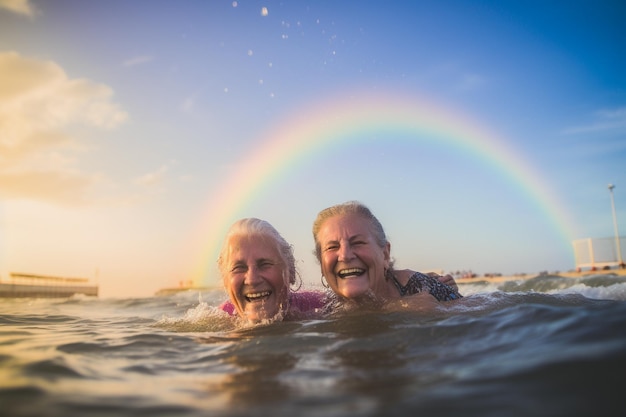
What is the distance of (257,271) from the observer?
5.66 meters

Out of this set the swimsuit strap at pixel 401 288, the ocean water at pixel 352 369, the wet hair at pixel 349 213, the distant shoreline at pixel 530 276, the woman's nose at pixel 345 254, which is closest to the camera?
the ocean water at pixel 352 369

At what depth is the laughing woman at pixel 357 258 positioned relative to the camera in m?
5.93

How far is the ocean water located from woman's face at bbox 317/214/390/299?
2.11 feet

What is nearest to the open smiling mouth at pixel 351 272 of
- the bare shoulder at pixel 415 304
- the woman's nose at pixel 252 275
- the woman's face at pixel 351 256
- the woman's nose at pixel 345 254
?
the woman's face at pixel 351 256

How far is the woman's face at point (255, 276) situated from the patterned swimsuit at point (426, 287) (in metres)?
1.89

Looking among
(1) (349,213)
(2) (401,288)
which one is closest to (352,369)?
(1) (349,213)

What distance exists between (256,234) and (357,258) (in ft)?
4.39

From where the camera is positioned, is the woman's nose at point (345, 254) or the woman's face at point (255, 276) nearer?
the woman's face at point (255, 276)

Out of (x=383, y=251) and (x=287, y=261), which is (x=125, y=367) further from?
(x=383, y=251)

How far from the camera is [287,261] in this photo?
6098 millimetres

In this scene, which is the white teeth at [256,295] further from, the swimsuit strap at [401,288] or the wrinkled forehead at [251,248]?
the swimsuit strap at [401,288]

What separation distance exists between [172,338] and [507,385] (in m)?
4.06

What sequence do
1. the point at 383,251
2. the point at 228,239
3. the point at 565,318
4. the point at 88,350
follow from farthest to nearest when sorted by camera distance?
the point at 383,251
the point at 228,239
the point at 88,350
the point at 565,318

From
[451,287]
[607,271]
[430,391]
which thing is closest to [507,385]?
[430,391]
